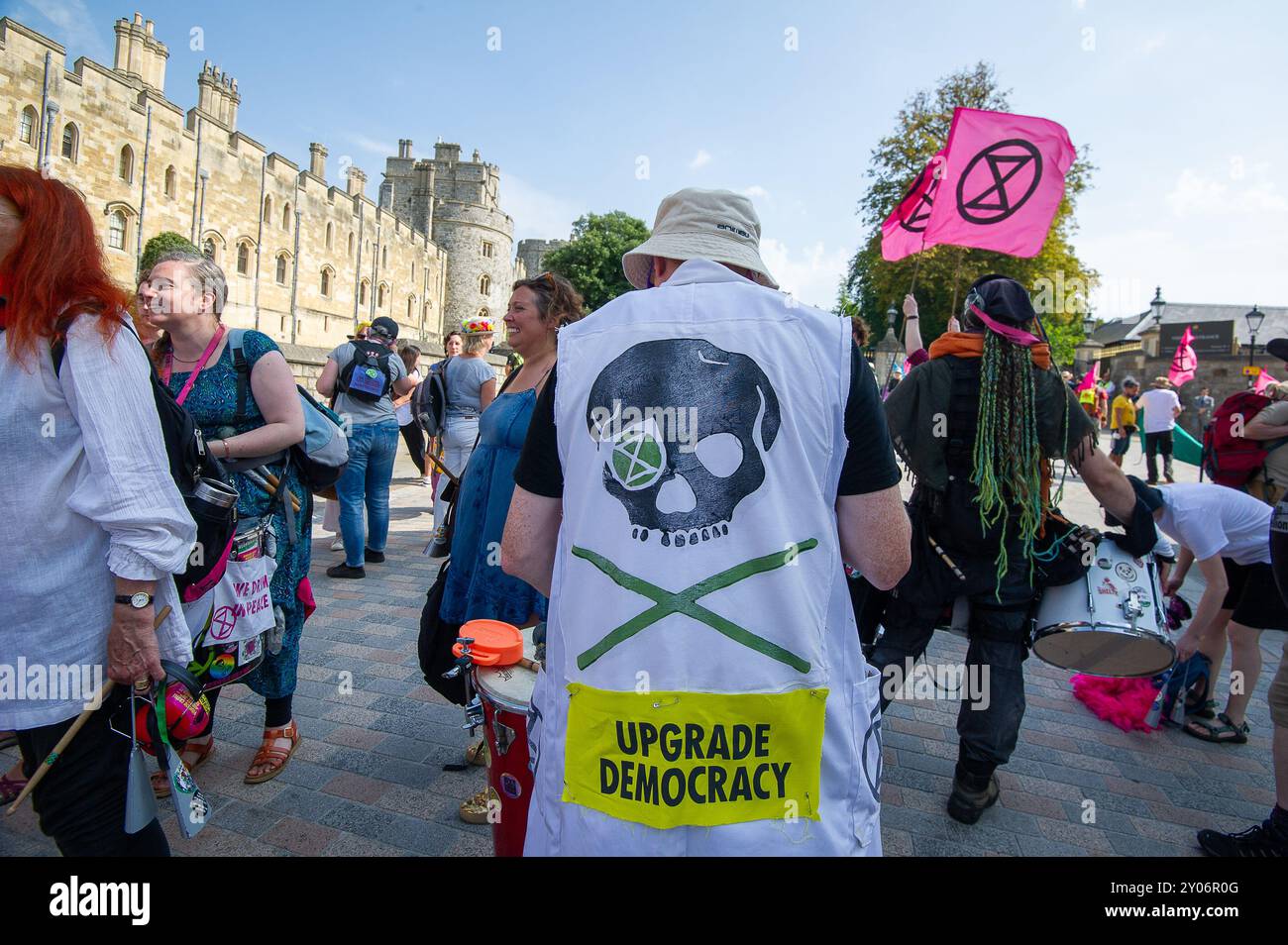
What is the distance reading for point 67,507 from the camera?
1816 mm

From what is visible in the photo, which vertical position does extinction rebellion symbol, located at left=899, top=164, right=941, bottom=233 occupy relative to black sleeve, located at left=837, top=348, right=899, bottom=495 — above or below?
above

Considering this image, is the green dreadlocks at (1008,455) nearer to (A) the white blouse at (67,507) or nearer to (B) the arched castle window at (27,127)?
(A) the white blouse at (67,507)

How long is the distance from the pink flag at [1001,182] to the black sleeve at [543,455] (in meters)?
4.91

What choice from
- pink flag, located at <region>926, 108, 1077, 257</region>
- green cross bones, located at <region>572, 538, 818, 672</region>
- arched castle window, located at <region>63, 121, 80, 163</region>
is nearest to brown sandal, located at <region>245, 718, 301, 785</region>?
green cross bones, located at <region>572, 538, 818, 672</region>

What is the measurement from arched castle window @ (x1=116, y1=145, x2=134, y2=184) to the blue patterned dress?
117ft

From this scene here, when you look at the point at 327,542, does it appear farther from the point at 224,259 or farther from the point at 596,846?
the point at 224,259

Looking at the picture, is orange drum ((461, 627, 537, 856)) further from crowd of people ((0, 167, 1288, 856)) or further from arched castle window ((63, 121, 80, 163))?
arched castle window ((63, 121, 80, 163))

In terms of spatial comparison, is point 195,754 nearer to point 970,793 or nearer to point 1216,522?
point 970,793

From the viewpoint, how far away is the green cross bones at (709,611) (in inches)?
51.3

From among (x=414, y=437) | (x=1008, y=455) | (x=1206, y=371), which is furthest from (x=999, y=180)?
(x=1206, y=371)

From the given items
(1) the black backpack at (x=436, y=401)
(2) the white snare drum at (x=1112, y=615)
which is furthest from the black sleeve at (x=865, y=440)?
(1) the black backpack at (x=436, y=401)

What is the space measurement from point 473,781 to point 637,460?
2.38 m

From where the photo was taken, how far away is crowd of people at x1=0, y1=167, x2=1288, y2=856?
4.31 ft
